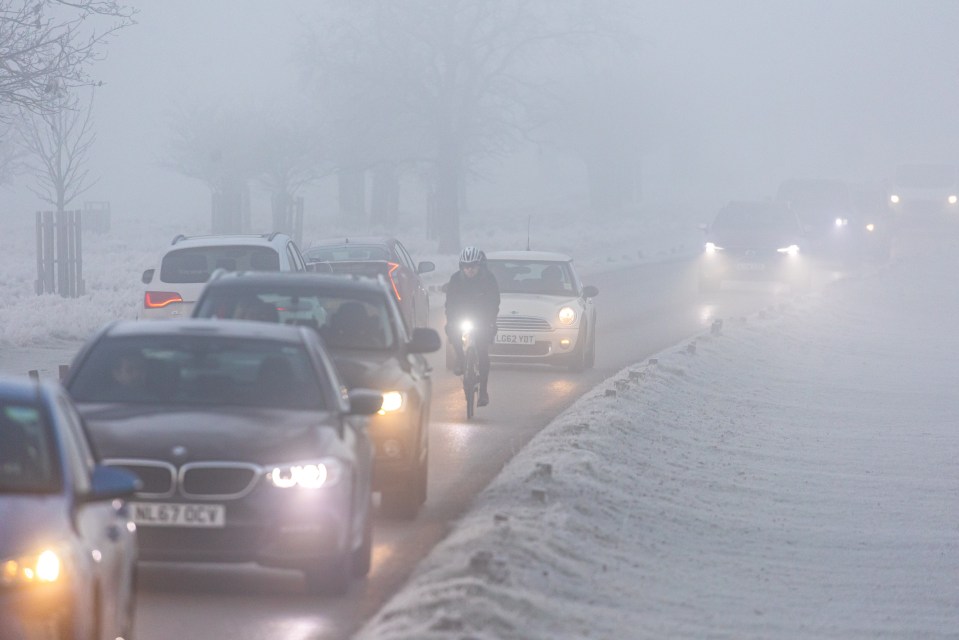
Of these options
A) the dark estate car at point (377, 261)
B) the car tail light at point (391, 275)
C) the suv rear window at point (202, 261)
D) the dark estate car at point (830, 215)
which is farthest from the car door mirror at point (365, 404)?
the dark estate car at point (830, 215)

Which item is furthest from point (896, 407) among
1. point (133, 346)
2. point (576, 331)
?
point (133, 346)

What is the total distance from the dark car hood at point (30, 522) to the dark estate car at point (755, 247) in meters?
33.6

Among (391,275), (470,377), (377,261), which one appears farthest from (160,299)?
(377,261)

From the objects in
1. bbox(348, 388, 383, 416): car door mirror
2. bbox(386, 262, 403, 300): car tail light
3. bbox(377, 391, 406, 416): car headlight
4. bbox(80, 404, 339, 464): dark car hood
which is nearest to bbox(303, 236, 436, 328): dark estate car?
bbox(386, 262, 403, 300): car tail light

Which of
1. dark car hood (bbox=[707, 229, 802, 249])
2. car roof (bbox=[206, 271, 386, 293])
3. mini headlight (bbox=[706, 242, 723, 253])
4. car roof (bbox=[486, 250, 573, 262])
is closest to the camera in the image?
car roof (bbox=[206, 271, 386, 293])

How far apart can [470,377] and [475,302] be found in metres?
0.74

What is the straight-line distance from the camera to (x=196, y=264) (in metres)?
18.6

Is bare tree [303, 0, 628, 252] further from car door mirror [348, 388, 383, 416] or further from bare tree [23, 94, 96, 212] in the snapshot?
car door mirror [348, 388, 383, 416]

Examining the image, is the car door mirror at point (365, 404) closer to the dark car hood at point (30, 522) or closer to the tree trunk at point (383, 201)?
the dark car hood at point (30, 522)

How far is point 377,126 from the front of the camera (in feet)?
226

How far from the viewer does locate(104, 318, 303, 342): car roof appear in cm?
939

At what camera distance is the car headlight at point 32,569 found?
17.4ft

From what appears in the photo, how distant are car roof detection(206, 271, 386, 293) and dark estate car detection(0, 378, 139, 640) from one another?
5.24 meters

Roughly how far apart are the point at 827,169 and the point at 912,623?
15984 cm
